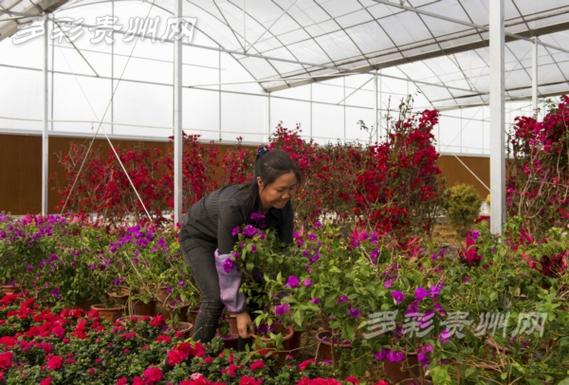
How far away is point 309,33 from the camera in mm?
13273

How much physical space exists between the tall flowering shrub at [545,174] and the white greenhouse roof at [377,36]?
4.68 meters

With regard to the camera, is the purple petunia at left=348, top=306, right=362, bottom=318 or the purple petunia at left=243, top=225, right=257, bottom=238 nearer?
the purple petunia at left=348, top=306, right=362, bottom=318

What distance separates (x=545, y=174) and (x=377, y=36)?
843 centimetres

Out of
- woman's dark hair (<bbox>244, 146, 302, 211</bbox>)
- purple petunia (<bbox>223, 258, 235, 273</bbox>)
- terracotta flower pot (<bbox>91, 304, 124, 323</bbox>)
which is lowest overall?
terracotta flower pot (<bbox>91, 304, 124, 323</bbox>)

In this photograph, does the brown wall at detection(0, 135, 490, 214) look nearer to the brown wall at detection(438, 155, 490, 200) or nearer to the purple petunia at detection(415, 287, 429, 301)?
the purple petunia at detection(415, 287, 429, 301)

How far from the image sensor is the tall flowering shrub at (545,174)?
14.2 ft

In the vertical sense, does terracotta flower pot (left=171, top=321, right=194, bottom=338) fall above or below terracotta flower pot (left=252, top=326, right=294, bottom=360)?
below

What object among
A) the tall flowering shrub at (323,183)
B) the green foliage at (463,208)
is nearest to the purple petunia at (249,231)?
the tall flowering shrub at (323,183)

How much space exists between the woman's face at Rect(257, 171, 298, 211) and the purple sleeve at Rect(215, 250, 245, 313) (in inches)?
11.4

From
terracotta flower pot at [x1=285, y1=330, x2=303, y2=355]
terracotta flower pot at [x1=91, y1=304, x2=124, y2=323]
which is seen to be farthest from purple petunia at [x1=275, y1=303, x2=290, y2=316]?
terracotta flower pot at [x1=91, y1=304, x2=124, y2=323]

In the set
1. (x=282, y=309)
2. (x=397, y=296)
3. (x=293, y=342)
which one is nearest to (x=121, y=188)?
(x=293, y=342)

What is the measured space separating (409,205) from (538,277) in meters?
2.56

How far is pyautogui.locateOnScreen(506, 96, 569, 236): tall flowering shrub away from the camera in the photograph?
4328mm

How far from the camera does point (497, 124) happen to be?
3.92 metres
